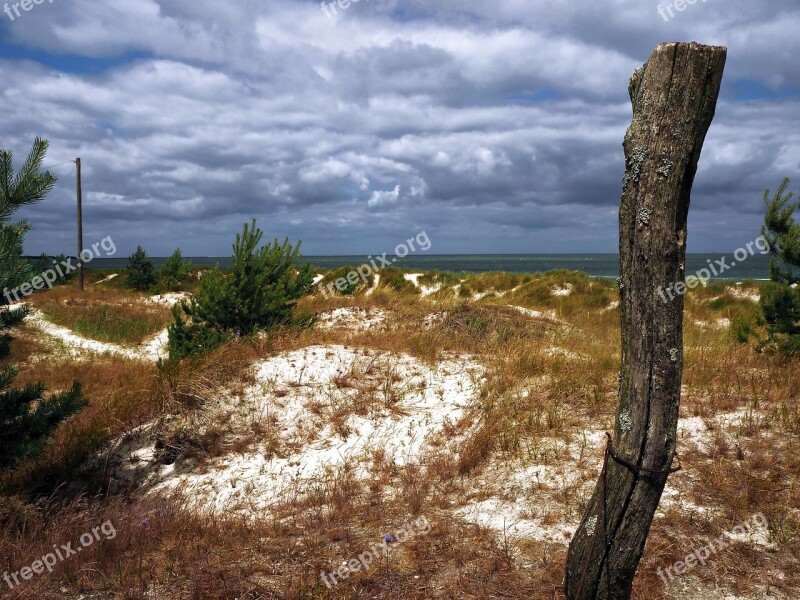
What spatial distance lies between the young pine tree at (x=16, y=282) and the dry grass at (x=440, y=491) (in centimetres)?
71

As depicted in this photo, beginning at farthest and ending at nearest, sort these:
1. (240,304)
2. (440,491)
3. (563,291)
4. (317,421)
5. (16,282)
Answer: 1. (563,291)
2. (240,304)
3. (317,421)
4. (440,491)
5. (16,282)

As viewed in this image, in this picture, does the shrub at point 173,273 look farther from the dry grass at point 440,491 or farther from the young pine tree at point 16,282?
the young pine tree at point 16,282

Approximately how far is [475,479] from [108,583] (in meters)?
3.74

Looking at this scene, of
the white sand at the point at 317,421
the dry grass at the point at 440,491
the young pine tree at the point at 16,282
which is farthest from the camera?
the white sand at the point at 317,421

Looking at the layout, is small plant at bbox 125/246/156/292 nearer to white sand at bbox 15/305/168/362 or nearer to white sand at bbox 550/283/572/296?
white sand at bbox 15/305/168/362

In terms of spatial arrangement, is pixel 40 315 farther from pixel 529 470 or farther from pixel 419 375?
pixel 529 470

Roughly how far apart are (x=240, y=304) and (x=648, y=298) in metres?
8.87

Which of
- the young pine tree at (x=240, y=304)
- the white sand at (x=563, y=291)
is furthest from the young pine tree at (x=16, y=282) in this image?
the white sand at (x=563, y=291)

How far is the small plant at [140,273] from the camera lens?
3002 cm

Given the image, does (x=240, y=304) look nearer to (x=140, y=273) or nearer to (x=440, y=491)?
(x=440, y=491)

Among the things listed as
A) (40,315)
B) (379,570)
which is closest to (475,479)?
(379,570)

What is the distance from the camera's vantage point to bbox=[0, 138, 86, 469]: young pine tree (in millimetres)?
5238

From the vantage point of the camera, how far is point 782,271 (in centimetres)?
989

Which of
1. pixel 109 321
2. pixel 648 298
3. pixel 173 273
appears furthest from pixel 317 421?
pixel 173 273
